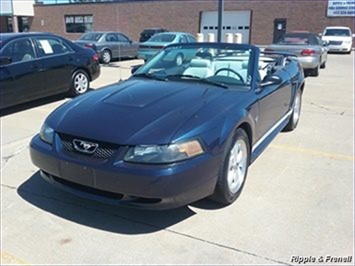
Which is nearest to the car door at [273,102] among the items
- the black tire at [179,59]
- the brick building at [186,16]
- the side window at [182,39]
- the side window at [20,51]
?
the black tire at [179,59]

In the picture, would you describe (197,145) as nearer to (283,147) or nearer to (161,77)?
(161,77)

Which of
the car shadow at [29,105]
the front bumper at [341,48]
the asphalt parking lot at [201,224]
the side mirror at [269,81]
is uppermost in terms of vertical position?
the side mirror at [269,81]

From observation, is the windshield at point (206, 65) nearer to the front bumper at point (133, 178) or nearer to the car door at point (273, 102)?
the car door at point (273, 102)

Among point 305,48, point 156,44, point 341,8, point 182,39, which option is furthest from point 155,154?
point 341,8

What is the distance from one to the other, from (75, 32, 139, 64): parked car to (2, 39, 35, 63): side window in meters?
9.44

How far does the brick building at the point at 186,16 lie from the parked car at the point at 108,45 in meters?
17.4

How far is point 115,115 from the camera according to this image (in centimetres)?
338

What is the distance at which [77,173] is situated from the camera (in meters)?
3.12

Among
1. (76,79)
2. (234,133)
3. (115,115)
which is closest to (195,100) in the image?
(234,133)

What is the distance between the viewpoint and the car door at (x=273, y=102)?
14.1ft

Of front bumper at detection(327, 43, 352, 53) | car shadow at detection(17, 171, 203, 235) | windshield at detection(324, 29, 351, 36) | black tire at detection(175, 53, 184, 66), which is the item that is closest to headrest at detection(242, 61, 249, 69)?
black tire at detection(175, 53, 184, 66)

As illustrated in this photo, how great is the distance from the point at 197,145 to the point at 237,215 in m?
0.85

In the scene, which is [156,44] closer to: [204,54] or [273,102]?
[204,54]

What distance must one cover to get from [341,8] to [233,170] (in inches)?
1211
